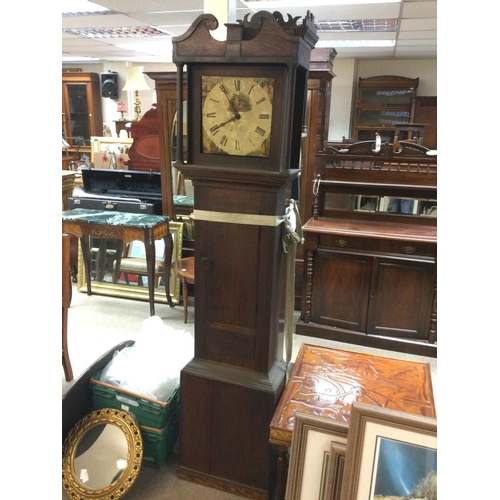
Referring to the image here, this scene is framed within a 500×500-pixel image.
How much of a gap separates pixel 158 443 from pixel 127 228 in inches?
70.3

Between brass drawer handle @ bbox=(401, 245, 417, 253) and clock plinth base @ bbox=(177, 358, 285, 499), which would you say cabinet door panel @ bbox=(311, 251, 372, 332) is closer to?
brass drawer handle @ bbox=(401, 245, 417, 253)

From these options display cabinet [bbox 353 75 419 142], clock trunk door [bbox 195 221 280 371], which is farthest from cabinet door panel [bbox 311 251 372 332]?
display cabinet [bbox 353 75 419 142]

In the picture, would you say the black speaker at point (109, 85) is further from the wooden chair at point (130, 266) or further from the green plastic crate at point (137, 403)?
the green plastic crate at point (137, 403)

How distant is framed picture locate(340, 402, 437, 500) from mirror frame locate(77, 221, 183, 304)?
271 cm

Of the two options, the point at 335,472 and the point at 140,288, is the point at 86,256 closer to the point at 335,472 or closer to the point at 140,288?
the point at 140,288

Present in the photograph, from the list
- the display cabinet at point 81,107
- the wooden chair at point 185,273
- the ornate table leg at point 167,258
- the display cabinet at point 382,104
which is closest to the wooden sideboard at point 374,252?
the wooden chair at point 185,273

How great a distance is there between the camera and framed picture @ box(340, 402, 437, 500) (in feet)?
3.59

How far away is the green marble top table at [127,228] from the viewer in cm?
326

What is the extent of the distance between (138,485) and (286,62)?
1.72 m

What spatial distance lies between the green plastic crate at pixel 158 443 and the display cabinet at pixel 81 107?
20.1 feet

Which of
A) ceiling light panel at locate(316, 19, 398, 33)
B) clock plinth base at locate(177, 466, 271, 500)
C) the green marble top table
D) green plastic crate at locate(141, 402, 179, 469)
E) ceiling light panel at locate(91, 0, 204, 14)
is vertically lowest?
clock plinth base at locate(177, 466, 271, 500)
